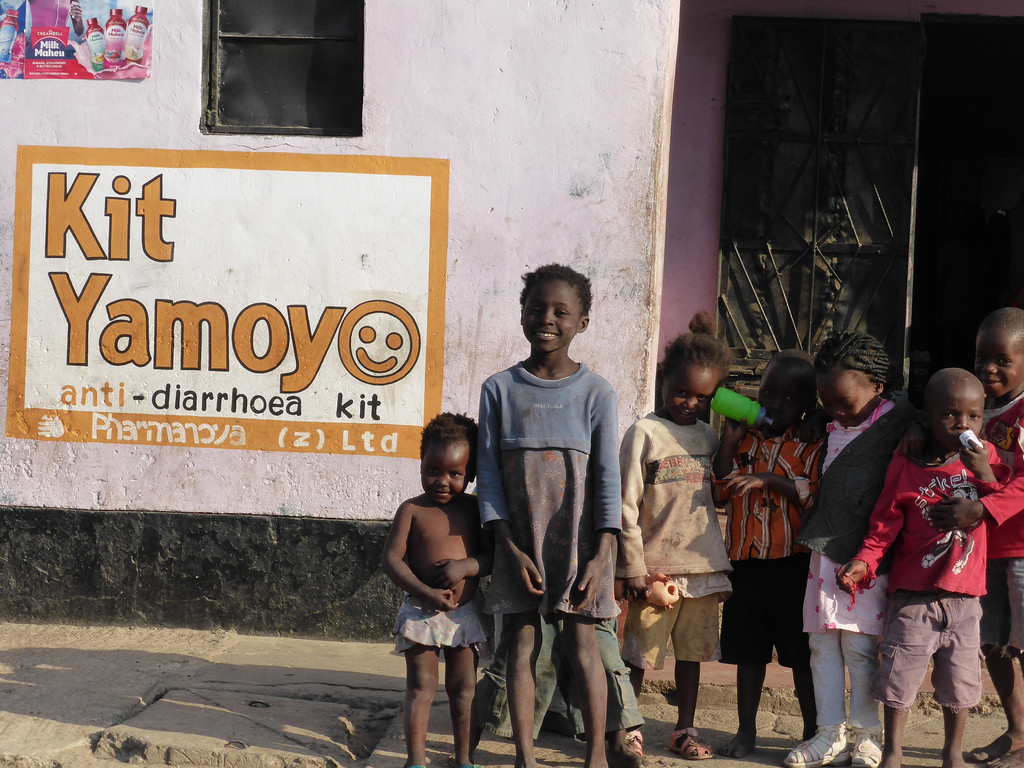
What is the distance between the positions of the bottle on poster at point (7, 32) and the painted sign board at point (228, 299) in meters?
0.42

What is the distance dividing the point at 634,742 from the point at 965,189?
8.66 meters

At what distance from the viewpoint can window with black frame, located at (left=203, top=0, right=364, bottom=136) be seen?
471 centimetres

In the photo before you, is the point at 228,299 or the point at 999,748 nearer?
the point at 999,748

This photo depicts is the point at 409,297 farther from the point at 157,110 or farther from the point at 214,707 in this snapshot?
the point at 214,707

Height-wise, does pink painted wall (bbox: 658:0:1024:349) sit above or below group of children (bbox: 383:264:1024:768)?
above

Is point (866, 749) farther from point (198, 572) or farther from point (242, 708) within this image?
point (198, 572)

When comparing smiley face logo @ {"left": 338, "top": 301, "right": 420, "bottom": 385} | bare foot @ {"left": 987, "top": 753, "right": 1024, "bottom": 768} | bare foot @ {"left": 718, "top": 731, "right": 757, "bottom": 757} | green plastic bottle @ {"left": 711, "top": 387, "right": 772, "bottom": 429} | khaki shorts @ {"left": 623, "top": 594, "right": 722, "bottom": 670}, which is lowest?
bare foot @ {"left": 718, "top": 731, "right": 757, "bottom": 757}

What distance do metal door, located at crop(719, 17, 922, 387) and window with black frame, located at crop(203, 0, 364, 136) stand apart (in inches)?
82.9

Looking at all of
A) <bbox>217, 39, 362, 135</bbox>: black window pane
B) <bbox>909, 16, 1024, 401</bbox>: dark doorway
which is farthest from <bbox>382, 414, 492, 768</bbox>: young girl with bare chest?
<bbox>909, 16, 1024, 401</bbox>: dark doorway

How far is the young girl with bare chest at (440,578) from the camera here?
330 cm

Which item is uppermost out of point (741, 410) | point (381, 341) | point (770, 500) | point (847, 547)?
point (381, 341)

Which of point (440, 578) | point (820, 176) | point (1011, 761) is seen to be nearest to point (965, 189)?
point (820, 176)

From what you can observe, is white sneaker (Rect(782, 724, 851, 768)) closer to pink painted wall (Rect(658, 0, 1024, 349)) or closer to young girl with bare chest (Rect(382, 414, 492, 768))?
young girl with bare chest (Rect(382, 414, 492, 768))

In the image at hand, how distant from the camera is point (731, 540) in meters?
3.65
